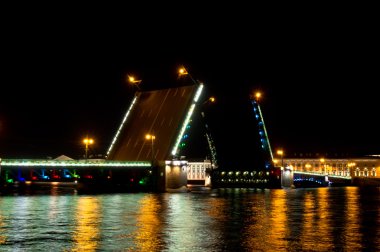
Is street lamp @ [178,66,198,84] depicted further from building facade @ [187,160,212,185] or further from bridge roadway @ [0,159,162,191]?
building facade @ [187,160,212,185]

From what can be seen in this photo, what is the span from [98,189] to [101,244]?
5195cm

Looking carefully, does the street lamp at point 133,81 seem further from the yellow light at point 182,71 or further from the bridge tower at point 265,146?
the bridge tower at point 265,146

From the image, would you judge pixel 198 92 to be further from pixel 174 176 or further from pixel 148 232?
pixel 148 232

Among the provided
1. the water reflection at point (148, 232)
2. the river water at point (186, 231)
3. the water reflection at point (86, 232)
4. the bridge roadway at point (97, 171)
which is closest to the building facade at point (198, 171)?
the bridge roadway at point (97, 171)

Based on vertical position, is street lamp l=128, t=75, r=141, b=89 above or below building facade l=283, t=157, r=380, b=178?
above

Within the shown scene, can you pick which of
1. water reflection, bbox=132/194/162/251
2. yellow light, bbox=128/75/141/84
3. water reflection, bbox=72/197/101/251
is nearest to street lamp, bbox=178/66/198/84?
yellow light, bbox=128/75/141/84

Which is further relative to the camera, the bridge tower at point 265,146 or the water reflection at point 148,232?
the bridge tower at point 265,146

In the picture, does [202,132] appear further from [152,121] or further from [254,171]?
[152,121]

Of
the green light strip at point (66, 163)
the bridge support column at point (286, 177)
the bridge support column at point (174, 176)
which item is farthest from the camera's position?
the bridge support column at point (286, 177)

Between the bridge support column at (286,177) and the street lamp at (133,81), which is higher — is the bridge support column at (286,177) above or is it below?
below

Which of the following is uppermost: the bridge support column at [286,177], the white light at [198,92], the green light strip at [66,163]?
the white light at [198,92]

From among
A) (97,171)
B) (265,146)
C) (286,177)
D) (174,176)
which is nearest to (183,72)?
(174,176)

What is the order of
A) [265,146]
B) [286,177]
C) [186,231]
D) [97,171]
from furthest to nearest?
[265,146], [286,177], [97,171], [186,231]

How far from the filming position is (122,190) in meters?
71.9
